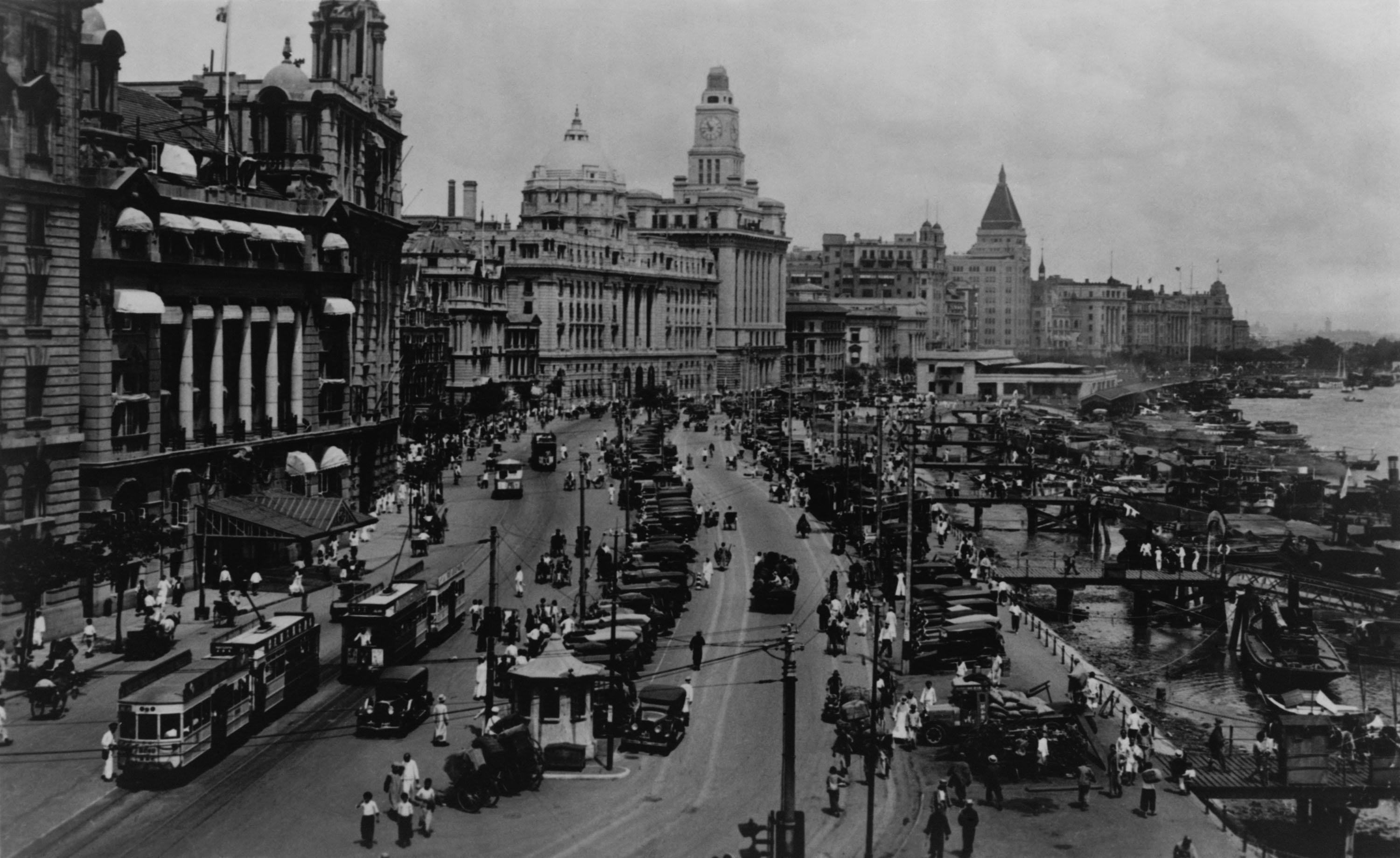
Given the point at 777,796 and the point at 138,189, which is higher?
the point at 138,189

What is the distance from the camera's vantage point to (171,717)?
36844 mm

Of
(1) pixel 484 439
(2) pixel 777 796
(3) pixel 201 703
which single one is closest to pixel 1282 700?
(2) pixel 777 796

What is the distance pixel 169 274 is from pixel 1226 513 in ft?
283

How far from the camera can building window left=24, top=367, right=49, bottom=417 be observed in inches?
2064

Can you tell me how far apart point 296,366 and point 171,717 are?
123ft

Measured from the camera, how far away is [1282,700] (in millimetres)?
57562

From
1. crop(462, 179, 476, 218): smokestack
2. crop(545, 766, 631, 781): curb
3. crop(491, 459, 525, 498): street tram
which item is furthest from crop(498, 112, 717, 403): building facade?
crop(545, 766, 631, 781): curb

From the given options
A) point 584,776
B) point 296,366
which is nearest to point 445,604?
point 584,776

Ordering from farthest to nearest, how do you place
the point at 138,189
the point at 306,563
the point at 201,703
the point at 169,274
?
the point at 306,563 < the point at 169,274 < the point at 138,189 < the point at 201,703

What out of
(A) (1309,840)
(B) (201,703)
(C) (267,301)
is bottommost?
(A) (1309,840)

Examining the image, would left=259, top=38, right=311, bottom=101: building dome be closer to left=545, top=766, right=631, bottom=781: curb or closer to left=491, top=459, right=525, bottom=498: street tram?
left=491, top=459, right=525, bottom=498: street tram

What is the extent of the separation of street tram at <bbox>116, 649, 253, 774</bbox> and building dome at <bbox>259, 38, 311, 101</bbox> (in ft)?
145

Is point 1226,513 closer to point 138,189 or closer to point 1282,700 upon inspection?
point 1282,700

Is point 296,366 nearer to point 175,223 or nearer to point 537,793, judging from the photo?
point 175,223
